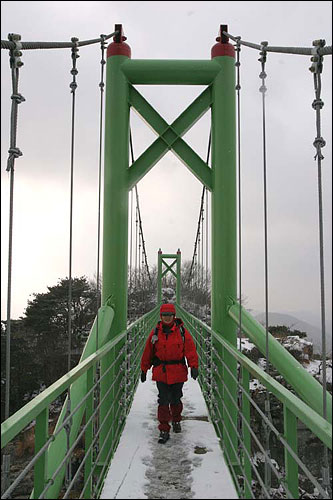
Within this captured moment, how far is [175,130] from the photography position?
4242mm

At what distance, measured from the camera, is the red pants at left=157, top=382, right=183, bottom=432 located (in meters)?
3.18

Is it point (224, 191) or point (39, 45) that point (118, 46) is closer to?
point (224, 191)

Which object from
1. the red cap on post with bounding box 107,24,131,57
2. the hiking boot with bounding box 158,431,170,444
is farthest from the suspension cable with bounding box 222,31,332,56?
the hiking boot with bounding box 158,431,170,444

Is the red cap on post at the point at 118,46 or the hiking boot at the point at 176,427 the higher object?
the red cap on post at the point at 118,46

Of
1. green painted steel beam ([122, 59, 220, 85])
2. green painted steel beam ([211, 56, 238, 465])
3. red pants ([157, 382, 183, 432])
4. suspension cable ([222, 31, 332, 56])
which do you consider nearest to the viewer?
suspension cable ([222, 31, 332, 56])

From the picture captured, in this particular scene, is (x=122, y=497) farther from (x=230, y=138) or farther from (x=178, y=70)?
(x=178, y=70)

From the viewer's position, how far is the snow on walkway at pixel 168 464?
2.23 m

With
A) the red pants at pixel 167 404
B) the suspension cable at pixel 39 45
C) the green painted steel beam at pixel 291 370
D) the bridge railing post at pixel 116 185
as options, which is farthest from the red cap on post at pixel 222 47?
the red pants at pixel 167 404

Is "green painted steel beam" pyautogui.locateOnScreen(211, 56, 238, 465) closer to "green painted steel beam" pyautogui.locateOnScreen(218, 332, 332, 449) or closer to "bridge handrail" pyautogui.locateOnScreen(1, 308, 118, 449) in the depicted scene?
"green painted steel beam" pyautogui.locateOnScreen(218, 332, 332, 449)

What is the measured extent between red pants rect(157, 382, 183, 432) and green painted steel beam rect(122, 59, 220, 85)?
2.62 metres

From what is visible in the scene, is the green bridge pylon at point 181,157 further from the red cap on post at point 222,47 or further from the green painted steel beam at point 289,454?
the green painted steel beam at point 289,454

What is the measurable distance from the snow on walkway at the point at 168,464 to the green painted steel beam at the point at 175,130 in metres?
2.17

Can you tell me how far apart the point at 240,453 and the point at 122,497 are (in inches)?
28.2

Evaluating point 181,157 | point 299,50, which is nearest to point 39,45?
point 299,50
